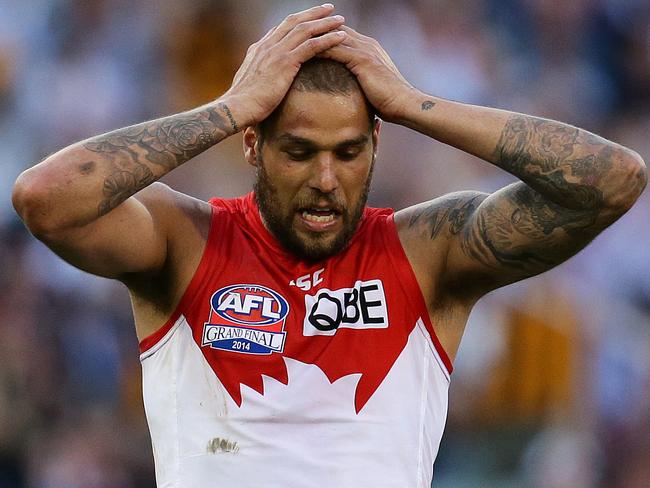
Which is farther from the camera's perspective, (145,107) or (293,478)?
(145,107)

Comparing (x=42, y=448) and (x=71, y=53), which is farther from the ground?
(x=71, y=53)

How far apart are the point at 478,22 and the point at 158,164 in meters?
4.80

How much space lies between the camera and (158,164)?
369cm

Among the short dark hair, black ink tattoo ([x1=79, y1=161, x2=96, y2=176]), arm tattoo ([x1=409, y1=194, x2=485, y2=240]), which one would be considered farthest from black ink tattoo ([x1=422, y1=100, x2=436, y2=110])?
black ink tattoo ([x1=79, y1=161, x2=96, y2=176])

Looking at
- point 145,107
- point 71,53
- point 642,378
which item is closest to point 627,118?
point 642,378

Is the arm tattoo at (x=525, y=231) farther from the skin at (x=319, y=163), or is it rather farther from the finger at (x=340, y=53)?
the finger at (x=340, y=53)

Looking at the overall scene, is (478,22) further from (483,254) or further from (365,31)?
(483,254)

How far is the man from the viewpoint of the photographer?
3.68 meters

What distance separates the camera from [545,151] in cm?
373

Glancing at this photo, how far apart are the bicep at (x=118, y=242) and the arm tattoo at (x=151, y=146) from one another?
8 centimetres

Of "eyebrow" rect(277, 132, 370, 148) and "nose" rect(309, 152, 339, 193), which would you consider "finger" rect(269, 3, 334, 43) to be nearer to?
"eyebrow" rect(277, 132, 370, 148)

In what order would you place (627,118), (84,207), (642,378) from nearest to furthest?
(84,207), (642,378), (627,118)

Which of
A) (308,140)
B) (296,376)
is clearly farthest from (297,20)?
(296,376)

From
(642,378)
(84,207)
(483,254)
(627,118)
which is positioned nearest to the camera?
(84,207)
